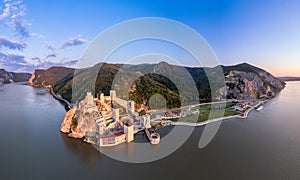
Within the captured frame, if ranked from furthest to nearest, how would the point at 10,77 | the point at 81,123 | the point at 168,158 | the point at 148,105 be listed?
the point at 10,77 → the point at 148,105 → the point at 81,123 → the point at 168,158

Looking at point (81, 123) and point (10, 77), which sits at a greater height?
point (10, 77)

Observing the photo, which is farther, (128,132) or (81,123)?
(81,123)

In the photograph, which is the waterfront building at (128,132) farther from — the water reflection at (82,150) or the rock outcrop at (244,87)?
the rock outcrop at (244,87)

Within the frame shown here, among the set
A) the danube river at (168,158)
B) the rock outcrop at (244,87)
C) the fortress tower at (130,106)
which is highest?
the rock outcrop at (244,87)

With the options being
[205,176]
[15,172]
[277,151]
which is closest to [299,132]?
[277,151]

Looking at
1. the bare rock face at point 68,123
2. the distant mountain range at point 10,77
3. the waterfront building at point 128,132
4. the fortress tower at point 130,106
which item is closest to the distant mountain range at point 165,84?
the fortress tower at point 130,106

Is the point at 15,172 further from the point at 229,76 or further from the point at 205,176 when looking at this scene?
the point at 229,76

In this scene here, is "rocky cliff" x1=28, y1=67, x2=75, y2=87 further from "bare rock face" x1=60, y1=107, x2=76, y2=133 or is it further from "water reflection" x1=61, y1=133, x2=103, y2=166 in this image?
"water reflection" x1=61, y1=133, x2=103, y2=166

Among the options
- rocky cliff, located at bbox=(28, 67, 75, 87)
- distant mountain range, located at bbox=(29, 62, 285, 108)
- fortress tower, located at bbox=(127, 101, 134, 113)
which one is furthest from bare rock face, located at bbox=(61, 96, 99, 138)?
rocky cliff, located at bbox=(28, 67, 75, 87)

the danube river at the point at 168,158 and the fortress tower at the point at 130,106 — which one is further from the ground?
the fortress tower at the point at 130,106

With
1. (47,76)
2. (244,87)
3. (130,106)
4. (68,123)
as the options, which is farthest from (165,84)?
(47,76)

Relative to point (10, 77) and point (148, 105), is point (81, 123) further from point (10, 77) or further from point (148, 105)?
point (10, 77)
